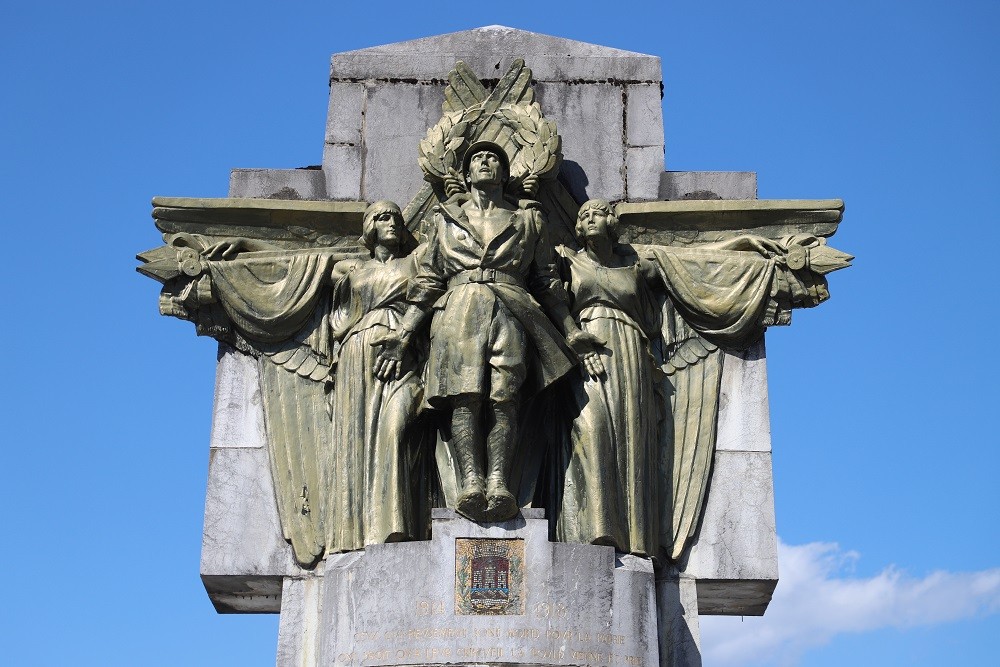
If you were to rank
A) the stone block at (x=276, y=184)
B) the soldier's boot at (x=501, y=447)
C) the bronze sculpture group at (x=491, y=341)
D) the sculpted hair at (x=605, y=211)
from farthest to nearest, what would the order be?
the stone block at (x=276, y=184) < the sculpted hair at (x=605, y=211) < the bronze sculpture group at (x=491, y=341) < the soldier's boot at (x=501, y=447)

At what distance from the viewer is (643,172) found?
1414 centimetres

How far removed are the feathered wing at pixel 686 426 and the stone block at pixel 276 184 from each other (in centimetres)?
350

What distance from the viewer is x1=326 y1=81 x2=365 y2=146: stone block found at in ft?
46.9

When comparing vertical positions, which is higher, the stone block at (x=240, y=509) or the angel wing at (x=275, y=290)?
the angel wing at (x=275, y=290)

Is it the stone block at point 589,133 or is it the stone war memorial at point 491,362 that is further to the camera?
the stone block at point 589,133

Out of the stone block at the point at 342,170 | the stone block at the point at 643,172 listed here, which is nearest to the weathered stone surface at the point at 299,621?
the stone block at the point at 342,170

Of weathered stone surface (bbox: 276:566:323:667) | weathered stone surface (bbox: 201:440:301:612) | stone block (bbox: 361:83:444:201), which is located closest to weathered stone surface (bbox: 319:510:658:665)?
weathered stone surface (bbox: 276:566:323:667)

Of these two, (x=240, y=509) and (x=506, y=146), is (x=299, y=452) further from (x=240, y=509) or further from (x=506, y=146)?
(x=506, y=146)

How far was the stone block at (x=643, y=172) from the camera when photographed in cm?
1406

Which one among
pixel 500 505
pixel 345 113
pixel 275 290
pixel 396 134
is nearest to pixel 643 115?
pixel 396 134

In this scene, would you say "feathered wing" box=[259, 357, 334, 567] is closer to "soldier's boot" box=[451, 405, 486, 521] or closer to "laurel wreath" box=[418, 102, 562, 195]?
"soldier's boot" box=[451, 405, 486, 521]

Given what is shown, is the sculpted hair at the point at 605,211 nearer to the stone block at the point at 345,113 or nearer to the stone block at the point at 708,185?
the stone block at the point at 708,185

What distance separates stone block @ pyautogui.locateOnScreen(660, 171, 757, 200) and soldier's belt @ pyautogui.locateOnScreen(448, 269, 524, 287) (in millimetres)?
2363

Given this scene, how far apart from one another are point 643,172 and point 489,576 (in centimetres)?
448
